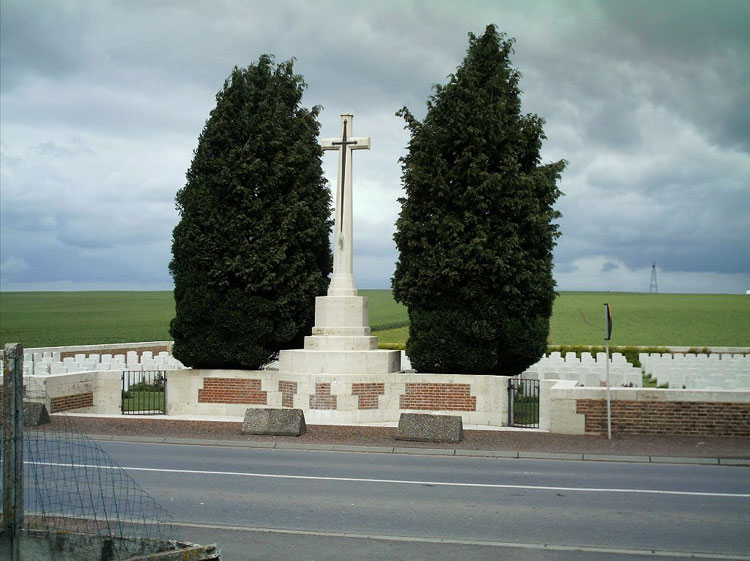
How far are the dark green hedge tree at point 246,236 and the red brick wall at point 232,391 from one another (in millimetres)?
521

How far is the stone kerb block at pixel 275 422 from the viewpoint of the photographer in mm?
15445

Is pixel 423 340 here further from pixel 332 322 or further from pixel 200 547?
pixel 200 547

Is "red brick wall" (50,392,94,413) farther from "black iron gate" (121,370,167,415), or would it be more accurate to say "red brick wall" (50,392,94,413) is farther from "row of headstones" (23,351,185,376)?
"row of headstones" (23,351,185,376)

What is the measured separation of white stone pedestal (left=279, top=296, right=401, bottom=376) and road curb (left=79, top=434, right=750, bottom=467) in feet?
11.7

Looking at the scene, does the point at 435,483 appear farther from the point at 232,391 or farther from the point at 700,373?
the point at 700,373

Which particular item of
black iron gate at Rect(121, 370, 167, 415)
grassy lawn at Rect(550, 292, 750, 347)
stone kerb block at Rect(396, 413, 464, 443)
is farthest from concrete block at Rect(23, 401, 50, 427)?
grassy lawn at Rect(550, 292, 750, 347)

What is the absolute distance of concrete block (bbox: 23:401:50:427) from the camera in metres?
16.6

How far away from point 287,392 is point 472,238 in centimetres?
561

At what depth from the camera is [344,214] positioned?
19156mm

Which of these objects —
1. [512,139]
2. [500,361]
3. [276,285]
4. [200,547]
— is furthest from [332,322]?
[200,547]

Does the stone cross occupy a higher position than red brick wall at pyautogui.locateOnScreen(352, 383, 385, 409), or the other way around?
the stone cross

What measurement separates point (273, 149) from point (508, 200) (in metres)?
6.09

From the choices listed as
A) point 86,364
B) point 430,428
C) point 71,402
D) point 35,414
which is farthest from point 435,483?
point 86,364

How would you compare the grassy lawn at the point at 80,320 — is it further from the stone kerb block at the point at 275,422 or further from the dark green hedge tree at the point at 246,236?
the stone kerb block at the point at 275,422
